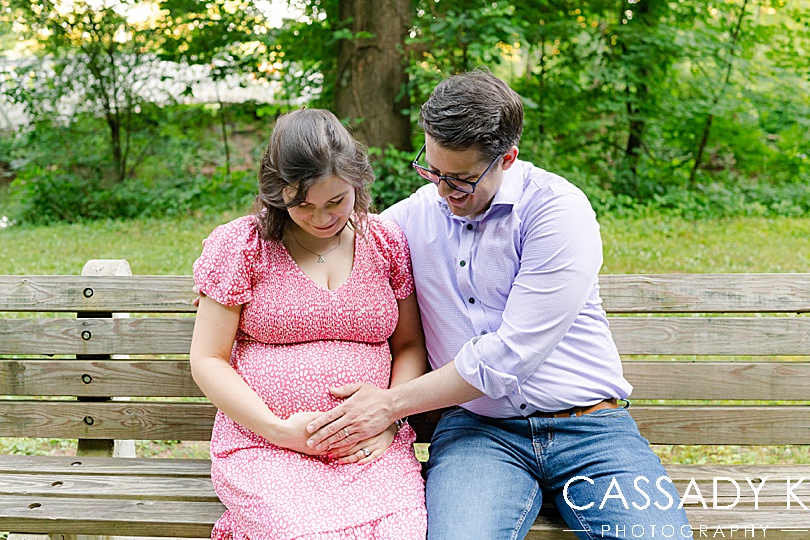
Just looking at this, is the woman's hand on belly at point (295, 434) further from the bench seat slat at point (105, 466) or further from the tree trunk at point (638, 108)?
the tree trunk at point (638, 108)

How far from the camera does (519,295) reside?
7.30 ft

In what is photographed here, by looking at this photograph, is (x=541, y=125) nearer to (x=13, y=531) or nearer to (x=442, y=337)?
(x=442, y=337)

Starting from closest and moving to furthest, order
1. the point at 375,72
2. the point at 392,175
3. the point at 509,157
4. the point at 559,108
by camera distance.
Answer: the point at 509,157
the point at 375,72
the point at 392,175
the point at 559,108

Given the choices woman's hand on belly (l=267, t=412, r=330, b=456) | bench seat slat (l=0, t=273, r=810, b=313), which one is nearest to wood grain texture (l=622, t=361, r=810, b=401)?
bench seat slat (l=0, t=273, r=810, b=313)

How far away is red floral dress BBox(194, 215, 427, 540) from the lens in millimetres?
2139

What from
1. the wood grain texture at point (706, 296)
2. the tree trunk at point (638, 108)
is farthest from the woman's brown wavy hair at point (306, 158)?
the tree trunk at point (638, 108)

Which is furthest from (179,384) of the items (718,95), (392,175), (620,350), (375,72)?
(718,95)

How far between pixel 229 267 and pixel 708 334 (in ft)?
5.30

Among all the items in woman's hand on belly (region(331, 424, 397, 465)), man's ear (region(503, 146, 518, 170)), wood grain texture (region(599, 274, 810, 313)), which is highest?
man's ear (region(503, 146, 518, 170))

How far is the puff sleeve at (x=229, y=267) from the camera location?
227cm

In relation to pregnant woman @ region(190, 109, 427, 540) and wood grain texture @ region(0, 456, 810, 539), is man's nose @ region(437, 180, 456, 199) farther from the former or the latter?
wood grain texture @ region(0, 456, 810, 539)

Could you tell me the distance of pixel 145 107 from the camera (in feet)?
33.2

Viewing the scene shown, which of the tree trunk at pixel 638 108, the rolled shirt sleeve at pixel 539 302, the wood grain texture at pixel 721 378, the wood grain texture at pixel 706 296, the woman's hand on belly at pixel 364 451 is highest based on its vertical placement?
the rolled shirt sleeve at pixel 539 302

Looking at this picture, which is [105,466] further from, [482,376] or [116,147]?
[116,147]
